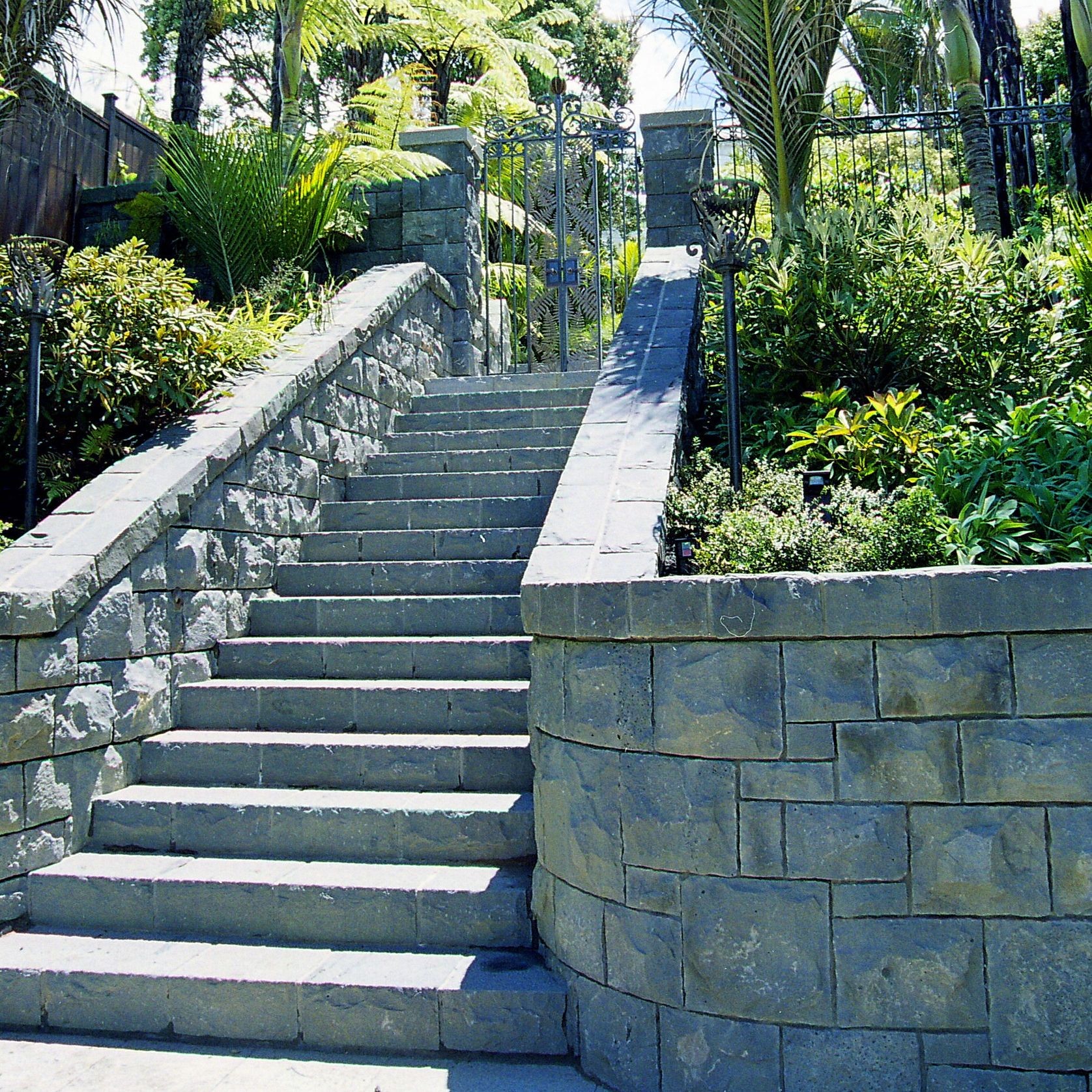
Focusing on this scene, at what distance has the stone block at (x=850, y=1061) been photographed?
116 inches

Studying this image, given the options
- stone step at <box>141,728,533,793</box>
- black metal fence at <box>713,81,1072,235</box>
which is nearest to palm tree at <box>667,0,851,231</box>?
black metal fence at <box>713,81,1072,235</box>

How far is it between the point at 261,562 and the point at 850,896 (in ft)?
12.5

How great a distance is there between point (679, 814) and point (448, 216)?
6654 millimetres

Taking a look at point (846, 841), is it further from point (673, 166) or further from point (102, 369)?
point (673, 166)

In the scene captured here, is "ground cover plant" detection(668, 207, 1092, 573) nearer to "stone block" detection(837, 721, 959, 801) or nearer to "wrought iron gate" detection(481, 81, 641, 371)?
"stone block" detection(837, 721, 959, 801)

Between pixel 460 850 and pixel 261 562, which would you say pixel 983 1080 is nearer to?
pixel 460 850

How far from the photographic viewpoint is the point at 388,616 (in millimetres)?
5348

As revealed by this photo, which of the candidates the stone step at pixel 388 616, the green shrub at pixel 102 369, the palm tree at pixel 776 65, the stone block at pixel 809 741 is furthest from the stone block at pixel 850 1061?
the palm tree at pixel 776 65

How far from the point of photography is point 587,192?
9320 millimetres

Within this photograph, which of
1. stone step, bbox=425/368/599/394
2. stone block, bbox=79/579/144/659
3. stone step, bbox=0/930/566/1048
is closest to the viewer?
stone step, bbox=0/930/566/1048

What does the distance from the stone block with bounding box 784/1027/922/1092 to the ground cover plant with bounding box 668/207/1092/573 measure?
4.90 feet

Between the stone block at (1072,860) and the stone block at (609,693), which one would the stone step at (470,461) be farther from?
the stone block at (1072,860)

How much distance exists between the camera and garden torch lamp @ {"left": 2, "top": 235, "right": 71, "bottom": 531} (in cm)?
495

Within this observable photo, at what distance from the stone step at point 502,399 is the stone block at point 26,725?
3982 mm
